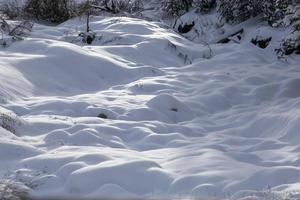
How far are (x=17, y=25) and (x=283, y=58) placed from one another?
6327mm

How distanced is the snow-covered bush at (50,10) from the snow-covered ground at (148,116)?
294cm

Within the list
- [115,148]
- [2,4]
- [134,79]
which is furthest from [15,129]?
[2,4]

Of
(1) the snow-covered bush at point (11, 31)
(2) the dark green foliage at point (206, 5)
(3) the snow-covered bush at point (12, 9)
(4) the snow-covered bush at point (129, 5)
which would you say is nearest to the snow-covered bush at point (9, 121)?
(1) the snow-covered bush at point (11, 31)

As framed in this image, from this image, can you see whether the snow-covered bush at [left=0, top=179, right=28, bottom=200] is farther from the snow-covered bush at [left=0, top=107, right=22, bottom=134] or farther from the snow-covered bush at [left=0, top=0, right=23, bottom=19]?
the snow-covered bush at [left=0, top=0, right=23, bottom=19]

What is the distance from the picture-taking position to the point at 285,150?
23.9 ft

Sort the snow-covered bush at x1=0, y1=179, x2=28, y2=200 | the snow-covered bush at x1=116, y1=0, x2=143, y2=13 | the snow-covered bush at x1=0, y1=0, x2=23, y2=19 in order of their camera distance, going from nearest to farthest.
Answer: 1. the snow-covered bush at x1=0, y1=179, x2=28, y2=200
2. the snow-covered bush at x1=0, y1=0, x2=23, y2=19
3. the snow-covered bush at x1=116, y1=0, x2=143, y2=13

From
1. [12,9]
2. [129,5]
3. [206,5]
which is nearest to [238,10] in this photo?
[206,5]

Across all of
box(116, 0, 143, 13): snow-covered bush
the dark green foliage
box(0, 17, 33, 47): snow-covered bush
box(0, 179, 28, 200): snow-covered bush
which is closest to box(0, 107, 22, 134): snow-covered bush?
box(0, 179, 28, 200): snow-covered bush

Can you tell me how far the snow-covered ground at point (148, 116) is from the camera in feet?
19.4

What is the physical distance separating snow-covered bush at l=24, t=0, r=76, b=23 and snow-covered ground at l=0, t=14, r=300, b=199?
116 inches

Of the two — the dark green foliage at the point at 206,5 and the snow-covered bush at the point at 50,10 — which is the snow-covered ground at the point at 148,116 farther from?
the dark green foliage at the point at 206,5

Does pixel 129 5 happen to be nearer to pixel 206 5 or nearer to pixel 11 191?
pixel 206 5

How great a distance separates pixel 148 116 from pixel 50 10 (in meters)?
10.2

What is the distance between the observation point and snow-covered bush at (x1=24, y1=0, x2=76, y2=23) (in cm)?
1784
